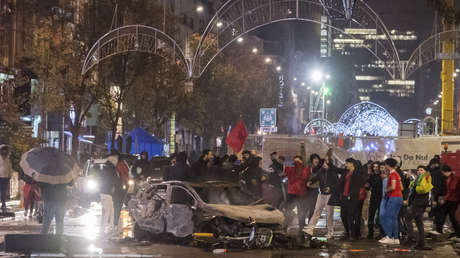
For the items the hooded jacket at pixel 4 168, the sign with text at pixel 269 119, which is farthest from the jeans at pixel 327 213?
the sign with text at pixel 269 119

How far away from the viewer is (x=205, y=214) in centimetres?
1420

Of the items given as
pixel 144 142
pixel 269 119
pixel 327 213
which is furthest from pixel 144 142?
pixel 327 213

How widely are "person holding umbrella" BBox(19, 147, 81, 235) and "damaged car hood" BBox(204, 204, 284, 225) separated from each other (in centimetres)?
267

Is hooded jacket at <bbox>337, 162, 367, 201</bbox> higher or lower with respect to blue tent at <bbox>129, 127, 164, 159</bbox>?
lower

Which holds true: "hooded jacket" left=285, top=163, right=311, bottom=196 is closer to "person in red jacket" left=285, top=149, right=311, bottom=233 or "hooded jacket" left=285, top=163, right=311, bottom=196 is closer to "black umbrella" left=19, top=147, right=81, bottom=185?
"person in red jacket" left=285, top=149, right=311, bottom=233

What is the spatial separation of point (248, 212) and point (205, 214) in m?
0.85

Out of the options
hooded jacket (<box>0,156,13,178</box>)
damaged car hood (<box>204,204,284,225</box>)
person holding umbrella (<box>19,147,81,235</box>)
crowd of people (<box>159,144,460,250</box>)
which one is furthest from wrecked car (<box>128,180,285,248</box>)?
A: hooded jacket (<box>0,156,13,178</box>)

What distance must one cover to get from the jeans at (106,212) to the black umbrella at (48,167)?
3.00 m

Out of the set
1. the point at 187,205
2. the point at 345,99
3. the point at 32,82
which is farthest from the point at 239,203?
the point at 345,99

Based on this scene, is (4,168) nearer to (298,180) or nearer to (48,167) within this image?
(48,167)

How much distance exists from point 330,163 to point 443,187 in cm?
280

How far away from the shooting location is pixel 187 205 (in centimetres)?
1453

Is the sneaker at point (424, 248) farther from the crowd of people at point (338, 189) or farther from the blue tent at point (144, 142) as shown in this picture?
the blue tent at point (144, 142)

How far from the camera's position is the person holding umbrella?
43.4 ft
